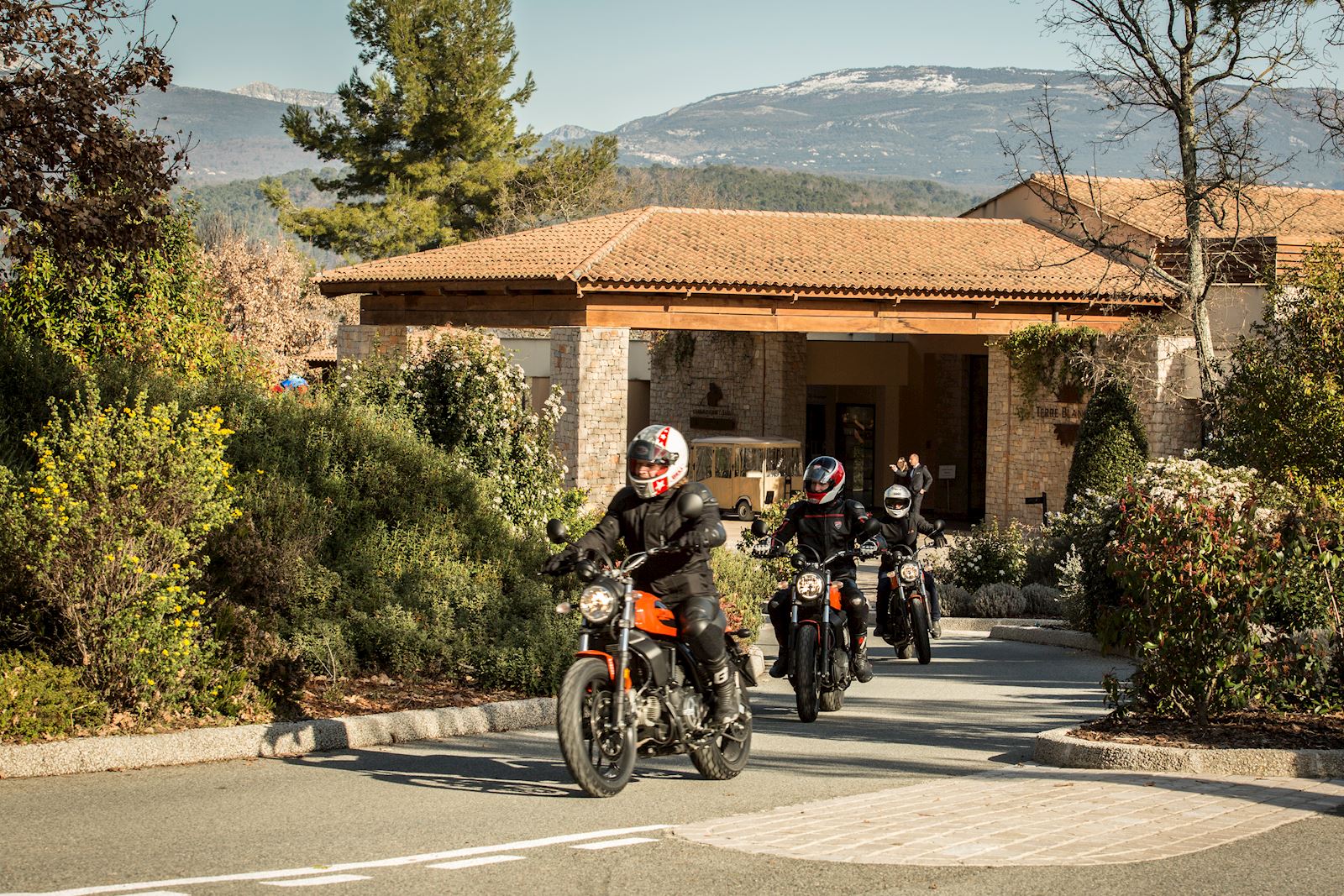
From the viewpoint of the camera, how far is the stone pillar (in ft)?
94.3

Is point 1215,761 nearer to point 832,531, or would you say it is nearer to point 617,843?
point 617,843

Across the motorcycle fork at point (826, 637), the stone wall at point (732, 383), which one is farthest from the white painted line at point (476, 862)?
the stone wall at point (732, 383)

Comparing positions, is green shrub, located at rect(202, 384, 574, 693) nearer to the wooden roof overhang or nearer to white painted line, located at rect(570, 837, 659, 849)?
white painted line, located at rect(570, 837, 659, 849)

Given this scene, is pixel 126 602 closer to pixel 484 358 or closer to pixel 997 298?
pixel 484 358

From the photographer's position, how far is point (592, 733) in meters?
7.57

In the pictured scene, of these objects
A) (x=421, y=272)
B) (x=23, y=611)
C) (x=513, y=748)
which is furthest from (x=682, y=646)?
(x=421, y=272)

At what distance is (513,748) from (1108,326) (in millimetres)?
27284

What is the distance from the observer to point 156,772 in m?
8.34

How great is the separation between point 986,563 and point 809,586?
10.4m

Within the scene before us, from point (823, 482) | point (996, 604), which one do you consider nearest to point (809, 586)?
point (823, 482)

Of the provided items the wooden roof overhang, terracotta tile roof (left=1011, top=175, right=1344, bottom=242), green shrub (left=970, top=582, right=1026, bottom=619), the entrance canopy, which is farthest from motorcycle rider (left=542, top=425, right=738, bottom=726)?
terracotta tile roof (left=1011, top=175, right=1344, bottom=242)

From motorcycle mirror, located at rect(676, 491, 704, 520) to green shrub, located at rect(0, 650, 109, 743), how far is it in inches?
137

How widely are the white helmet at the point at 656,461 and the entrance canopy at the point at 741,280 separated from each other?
66.6 ft

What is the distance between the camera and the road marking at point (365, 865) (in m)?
5.77
